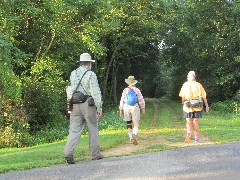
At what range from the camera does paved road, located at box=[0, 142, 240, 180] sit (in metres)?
7.09

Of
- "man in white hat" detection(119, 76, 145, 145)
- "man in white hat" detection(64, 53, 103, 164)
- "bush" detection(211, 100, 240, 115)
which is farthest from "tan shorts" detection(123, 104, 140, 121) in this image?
"bush" detection(211, 100, 240, 115)

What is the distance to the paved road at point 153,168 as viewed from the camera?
709 centimetres

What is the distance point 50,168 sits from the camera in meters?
8.20

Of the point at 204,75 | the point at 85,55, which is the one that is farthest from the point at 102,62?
the point at 85,55

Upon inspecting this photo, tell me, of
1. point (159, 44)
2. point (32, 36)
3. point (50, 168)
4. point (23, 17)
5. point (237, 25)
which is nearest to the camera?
point (50, 168)

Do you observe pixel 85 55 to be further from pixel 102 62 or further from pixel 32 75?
pixel 102 62

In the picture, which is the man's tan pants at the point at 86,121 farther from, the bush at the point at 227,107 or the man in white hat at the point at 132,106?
the bush at the point at 227,107

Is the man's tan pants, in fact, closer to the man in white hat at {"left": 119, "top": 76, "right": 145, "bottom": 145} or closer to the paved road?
the paved road

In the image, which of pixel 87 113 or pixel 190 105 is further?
pixel 190 105

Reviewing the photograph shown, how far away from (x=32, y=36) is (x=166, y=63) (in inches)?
1176

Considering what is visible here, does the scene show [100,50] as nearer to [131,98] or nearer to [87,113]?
[131,98]

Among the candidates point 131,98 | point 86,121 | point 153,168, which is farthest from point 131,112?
point 153,168

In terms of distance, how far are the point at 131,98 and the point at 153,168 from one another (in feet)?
16.1

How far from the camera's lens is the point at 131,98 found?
1249 centimetres
